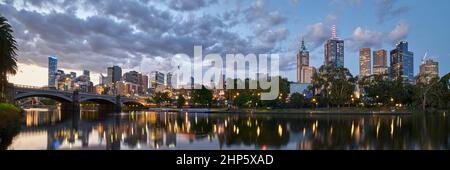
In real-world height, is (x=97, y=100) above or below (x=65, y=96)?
below

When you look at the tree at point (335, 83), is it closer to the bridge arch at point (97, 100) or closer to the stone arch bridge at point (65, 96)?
the bridge arch at point (97, 100)

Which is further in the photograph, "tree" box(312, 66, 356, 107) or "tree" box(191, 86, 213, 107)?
"tree" box(191, 86, 213, 107)

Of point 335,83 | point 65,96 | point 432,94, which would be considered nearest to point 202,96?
point 65,96

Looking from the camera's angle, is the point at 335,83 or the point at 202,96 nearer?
the point at 335,83

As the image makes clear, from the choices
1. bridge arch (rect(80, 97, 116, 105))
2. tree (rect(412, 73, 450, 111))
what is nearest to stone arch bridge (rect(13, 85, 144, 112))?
bridge arch (rect(80, 97, 116, 105))

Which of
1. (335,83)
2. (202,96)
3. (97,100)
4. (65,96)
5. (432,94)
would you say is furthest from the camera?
(97,100)

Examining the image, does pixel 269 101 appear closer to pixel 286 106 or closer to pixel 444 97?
pixel 286 106

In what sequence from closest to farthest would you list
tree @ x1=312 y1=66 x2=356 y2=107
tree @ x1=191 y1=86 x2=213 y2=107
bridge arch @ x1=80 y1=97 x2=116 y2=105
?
1. tree @ x1=312 y1=66 x2=356 y2=107
2. bridge arch @ x1=80 y1=97 x2=116 y2=105
3. tree @ x1=191 y1=86 x2=213 y2=107

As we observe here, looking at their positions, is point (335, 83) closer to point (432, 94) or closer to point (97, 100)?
point (432, 94)

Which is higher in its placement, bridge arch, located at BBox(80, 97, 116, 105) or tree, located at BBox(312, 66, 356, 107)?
tree, located at BBox(312, 66, 356, 107)

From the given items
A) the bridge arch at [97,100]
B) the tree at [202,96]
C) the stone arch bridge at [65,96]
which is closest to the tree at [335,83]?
the tree at [202,96]

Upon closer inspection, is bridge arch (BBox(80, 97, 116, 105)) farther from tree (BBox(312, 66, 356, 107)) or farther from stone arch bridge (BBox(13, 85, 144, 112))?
tree (BBox(312, 66, 356, 107))

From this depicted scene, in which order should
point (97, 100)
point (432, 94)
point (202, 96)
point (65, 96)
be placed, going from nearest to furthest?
point (432, 94)
point (65, 96)
point (202, 96)
point (97, 100)
